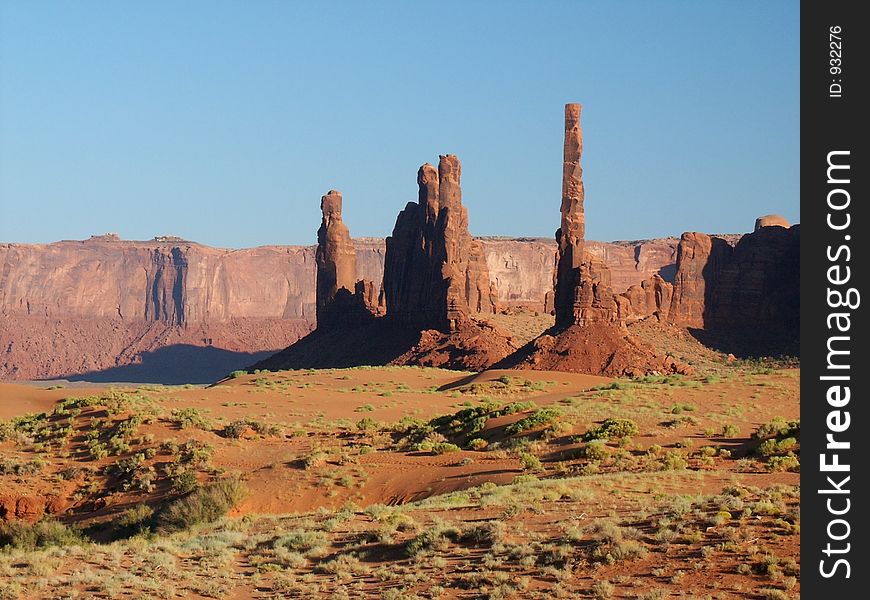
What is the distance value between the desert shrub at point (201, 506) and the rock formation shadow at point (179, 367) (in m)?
121

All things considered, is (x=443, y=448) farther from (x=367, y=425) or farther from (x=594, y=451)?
(x=367, y=425)

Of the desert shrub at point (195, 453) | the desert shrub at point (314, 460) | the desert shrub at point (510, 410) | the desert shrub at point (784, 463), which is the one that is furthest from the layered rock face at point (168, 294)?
the desert shrub at point (784, 463)

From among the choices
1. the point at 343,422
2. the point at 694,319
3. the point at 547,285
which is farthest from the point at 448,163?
the point at 547,285

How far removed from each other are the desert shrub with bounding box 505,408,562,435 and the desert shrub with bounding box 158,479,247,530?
26.0ft

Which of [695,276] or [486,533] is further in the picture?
[695,276]

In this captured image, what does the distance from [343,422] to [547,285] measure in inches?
5021

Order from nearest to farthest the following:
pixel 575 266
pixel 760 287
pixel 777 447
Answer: pixel 777 447
pixel 575 266
pixel 760 287

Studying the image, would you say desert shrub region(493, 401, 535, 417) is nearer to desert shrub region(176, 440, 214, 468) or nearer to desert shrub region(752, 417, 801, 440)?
desert shrub region(752, 417, 801, 440)

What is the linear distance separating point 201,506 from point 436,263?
61116 mm

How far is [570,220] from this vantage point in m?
69.5

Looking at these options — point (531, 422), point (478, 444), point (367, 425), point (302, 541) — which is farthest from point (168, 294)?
point (302, 541)

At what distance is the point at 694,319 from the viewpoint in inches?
3605

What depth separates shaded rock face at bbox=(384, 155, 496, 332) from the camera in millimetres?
83938

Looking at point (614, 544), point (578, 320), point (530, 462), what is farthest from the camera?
point (578, 320)
